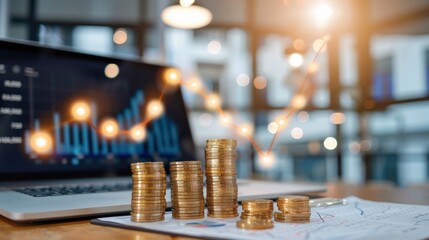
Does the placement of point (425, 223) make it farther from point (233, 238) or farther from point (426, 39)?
point (426, 39)

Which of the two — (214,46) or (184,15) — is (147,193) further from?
(214,46)

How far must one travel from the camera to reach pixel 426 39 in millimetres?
4293

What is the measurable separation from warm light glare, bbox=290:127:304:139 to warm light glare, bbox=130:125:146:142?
352 cm

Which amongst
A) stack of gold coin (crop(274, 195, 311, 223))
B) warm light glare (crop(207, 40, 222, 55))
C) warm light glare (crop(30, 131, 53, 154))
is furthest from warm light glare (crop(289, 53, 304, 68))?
stack of gold coin (crop(274, 195, 311, 223))

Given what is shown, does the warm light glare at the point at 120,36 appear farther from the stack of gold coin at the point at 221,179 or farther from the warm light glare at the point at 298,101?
the stack of gold coin at the point at 221,179

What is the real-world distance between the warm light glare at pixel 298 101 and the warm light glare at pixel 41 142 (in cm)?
352

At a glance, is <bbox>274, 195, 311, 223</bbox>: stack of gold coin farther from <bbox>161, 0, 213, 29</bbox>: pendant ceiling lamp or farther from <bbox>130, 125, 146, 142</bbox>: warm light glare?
<bbox>161, 0, 213, 29</bbox>: pendant ceiling lamp

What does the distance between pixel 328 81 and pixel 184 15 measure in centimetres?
265

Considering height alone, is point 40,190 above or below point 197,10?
below

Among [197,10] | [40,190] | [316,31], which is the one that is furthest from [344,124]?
[40,190]

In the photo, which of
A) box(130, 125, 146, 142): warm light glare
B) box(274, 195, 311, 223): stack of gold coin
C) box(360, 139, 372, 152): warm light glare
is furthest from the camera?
box(360, 139, 372, 152): warm light glare

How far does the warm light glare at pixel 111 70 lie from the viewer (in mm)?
1393

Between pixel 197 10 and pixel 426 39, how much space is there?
2741 mm

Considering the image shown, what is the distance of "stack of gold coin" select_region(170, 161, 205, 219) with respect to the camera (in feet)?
2.59
